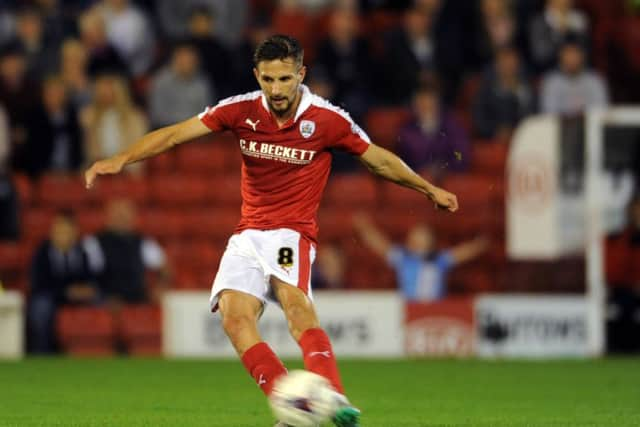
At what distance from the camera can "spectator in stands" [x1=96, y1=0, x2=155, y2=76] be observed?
17.0 m

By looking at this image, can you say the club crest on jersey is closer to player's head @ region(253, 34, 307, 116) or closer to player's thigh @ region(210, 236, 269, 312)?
player's head @ region(253, 34, 307, 116)

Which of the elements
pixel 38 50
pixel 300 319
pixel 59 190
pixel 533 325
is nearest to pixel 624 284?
pixel 533 325

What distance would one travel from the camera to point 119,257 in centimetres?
1493

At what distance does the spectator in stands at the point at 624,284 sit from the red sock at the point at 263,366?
345 inches

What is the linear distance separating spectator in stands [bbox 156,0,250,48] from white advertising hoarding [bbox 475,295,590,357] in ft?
15.5

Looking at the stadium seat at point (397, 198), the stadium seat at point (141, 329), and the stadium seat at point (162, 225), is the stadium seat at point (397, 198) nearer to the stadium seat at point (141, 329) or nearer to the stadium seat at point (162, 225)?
the stadium seat at point (162, 225)

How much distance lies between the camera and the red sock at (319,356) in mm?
6770

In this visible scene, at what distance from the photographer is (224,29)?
17422 mm

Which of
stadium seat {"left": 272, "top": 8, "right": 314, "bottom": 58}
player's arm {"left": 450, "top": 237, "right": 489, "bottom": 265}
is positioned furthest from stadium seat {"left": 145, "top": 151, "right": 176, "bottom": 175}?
player's arm {"left": 450, "top": 237, "right": 489, "bottom": 265}

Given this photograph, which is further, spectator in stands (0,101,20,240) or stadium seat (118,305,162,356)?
spectator in stands (0,101,20,240)

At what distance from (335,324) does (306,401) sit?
8.29 meters

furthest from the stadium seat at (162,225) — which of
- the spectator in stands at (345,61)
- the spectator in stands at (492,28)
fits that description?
the spectator in stands at (492,28)

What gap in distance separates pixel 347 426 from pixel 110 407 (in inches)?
117

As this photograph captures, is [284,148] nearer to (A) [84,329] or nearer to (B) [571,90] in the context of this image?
(A) [84,329]
